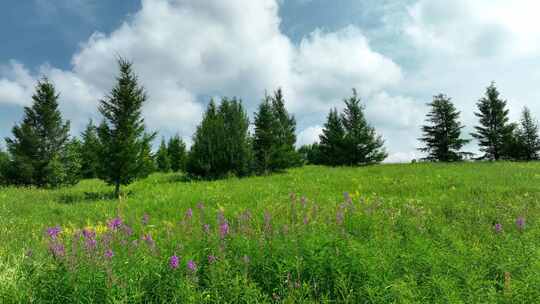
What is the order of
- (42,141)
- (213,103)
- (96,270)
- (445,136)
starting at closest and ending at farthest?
(96,270), (42,141), (213,103), (445,136)

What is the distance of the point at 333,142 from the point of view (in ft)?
113

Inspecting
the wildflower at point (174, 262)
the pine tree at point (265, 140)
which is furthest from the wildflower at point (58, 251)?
the pine tree at point (265, 140)

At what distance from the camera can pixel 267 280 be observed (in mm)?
3344

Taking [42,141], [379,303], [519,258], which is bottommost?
[379,303]

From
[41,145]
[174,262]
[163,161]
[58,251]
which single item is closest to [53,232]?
[58,251]

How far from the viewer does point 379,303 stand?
9.37 feet

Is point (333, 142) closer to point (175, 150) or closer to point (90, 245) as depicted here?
point (175, 150)

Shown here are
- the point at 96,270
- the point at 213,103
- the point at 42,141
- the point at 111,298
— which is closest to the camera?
the point at 111,298

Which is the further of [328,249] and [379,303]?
[328,249]

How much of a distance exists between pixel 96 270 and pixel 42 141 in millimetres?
25631

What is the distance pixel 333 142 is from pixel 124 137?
82.7ft

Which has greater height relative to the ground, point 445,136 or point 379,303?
point 445,136

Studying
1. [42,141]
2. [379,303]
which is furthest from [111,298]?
[42,141]

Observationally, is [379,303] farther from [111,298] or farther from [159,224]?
[159,224]
